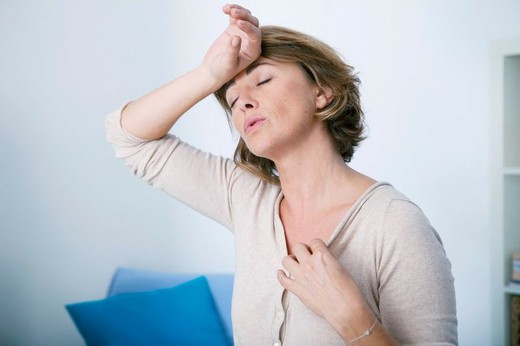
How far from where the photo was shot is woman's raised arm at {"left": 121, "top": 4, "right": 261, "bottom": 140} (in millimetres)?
1241

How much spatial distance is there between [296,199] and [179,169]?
27 cm

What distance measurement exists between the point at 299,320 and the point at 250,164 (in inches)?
15.6

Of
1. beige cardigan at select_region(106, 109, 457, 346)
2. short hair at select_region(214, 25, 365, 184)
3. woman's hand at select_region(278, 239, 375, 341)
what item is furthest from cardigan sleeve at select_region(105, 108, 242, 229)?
woman's hand at select_region(278, 239, 375, 341)

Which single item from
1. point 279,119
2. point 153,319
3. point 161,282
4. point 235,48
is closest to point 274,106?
point 279,119

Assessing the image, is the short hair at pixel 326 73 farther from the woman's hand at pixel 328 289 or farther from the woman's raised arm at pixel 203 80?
the woman's hand at pixel 328 289

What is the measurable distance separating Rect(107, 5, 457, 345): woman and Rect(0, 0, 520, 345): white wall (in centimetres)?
132

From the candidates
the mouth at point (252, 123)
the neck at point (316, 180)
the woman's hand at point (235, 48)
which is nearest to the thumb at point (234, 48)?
the woman's hand at point (235, 48)

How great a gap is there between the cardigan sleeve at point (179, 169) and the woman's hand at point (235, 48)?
196 mm

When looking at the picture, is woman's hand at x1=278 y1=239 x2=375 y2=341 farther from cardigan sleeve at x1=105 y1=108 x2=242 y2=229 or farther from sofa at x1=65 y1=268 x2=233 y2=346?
sofa at x1=65 y1=268 x2=233 y2=346

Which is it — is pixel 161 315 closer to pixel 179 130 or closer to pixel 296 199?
pixel 179 130

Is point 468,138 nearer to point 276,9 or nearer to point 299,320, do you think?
point 276,9

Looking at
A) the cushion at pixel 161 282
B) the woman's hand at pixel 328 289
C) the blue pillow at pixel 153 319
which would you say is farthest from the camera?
the cushion at pixel 161 282

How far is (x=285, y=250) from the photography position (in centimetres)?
126

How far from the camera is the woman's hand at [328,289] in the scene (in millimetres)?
1023
